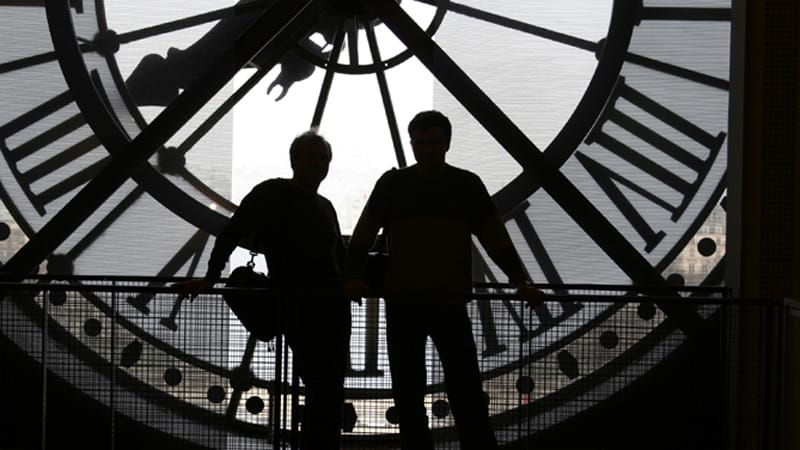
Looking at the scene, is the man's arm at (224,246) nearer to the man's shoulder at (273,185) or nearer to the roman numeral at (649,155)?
the man's shoulder at (273,185)

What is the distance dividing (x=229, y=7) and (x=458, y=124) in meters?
1.20

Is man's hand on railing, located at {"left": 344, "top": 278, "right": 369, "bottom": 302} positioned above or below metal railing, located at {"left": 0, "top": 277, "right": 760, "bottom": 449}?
above

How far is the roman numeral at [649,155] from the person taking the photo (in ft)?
16.0

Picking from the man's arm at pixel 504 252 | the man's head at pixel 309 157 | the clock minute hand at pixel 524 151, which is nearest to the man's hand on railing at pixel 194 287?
the man's head at pixel 309 157

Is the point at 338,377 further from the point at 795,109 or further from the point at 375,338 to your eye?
the point at 795,109

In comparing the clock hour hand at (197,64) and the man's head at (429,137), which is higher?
the clock hour hand at (197,64)

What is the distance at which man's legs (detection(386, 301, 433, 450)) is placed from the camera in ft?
10.1

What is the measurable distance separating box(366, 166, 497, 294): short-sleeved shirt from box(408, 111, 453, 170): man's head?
0.19ft

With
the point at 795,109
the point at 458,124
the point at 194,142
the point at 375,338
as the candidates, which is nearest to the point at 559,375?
the point at 375,338

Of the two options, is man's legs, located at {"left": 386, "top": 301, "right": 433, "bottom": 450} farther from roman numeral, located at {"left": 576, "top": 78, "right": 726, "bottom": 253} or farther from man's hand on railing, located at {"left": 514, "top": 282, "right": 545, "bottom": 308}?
roman numeral, located at {"left": 576, "top": 78, "right": 726, "bottom": 253}

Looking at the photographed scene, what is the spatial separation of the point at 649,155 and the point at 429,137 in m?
2.17

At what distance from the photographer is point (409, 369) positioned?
3.06 metres

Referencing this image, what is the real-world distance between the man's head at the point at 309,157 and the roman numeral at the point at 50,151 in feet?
6.82

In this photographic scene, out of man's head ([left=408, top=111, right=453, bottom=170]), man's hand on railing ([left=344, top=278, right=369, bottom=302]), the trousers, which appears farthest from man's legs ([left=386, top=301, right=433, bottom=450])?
man's head ([left=408, top=111, right=453, bottom=170])
